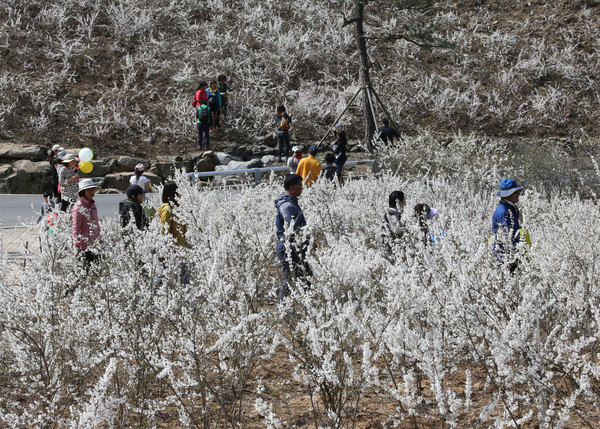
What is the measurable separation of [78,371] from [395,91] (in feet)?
56.6

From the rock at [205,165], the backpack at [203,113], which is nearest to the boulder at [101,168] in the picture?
the rock at [205,165]

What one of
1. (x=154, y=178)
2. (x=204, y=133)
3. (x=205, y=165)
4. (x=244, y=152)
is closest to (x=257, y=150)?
(x=244, y=152)

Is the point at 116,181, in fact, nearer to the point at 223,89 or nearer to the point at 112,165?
the point at 112,165

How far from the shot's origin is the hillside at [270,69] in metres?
17.6

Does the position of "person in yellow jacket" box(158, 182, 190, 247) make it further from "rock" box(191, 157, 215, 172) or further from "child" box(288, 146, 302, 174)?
"rock" box(191, 157, 215, 172)

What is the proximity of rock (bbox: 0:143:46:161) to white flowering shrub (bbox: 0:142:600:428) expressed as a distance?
11.4 m

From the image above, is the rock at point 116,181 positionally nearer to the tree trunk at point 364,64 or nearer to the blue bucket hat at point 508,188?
the tree trunk at point 364,64

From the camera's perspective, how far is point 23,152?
15484 millimetres

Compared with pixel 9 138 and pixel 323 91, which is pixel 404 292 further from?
pixel 323 91

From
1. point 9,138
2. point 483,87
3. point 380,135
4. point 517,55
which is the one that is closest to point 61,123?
point 9,138

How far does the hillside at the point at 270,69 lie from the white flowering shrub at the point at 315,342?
499 inches

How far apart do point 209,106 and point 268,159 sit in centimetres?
209

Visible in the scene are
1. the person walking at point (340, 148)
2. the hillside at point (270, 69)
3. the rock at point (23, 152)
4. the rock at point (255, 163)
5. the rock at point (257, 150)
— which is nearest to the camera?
the person walking at point (340, 148)

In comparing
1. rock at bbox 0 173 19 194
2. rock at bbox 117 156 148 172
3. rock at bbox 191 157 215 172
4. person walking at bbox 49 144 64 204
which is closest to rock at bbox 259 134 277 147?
rock at bbox 191 157 215 172
